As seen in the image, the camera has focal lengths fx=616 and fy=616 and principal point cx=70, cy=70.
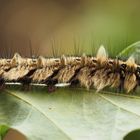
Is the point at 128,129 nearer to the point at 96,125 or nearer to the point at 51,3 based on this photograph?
the point at 96,125

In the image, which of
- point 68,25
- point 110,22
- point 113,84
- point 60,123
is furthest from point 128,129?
point 68,25

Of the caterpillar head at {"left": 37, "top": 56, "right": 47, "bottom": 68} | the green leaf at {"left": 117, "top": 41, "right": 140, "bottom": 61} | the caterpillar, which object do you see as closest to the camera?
the green leaf at {"left": 117, "top": 41, "right": 140, "bottom": 61}

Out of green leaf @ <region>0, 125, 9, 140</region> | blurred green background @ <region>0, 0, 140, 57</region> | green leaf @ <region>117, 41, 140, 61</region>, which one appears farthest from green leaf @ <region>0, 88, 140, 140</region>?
blurred green background @ <region>0, 0, 140, 57</region>

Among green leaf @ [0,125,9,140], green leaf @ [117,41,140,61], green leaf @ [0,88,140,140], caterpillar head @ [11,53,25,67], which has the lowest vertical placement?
green leaf @ [0,125,9,140]

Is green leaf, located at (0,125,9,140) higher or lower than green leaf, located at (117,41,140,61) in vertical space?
lower

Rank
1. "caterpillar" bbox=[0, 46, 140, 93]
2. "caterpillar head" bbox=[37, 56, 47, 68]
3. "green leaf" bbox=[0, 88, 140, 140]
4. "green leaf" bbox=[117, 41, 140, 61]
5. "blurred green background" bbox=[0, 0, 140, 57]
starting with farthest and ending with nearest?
1. "blurred green background" bbox=[0, 0, 140, 57]
2. "caterpillar head" bbox=[37, 56, 47, 68]
3. "caterpillar" bbox=[0, 46, 140, 93]
4. "green leaf" bbox=[117, 41, 140, 61]
5. "green leaf" bbox=[0, 88, 140, 140]

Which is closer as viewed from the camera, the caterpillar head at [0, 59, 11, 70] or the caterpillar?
the caterpillar

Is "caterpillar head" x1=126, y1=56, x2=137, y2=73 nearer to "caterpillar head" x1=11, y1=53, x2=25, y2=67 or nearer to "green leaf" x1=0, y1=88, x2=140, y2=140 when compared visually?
"green leaf" x1=0, y1=88, x2=140, y2=140

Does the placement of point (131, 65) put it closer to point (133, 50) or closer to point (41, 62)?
point (133, 50)
